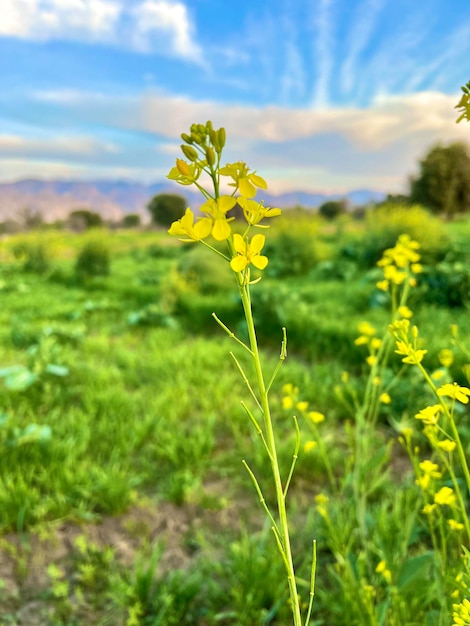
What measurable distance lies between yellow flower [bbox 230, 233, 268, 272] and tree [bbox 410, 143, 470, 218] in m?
12.0

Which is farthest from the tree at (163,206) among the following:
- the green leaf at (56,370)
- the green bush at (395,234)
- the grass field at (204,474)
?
the green leaf at (56,370)

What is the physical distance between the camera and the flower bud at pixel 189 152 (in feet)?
1.90

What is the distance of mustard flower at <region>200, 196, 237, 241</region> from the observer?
0.57 m

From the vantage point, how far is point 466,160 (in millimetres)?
11680

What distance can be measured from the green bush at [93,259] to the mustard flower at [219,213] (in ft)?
24.0

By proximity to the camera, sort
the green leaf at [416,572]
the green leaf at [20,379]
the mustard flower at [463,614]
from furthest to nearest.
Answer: the green leaf at [20,379] < the green leaf at [416,572] < the mustard flower at [463,614]

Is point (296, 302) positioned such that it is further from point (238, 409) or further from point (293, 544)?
point (293, 544)

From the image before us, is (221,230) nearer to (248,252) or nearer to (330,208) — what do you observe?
(248,252)

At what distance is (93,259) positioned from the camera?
7613 millimetres

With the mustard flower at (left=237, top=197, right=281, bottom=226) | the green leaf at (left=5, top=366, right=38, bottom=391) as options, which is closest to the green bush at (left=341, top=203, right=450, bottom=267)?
the green leaf at (left=5, top=366, right=38, bottom=391)

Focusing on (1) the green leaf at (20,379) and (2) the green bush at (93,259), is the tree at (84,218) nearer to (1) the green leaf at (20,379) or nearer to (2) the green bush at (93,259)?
(2) the green bush at (93,259)

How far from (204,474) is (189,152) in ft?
6.40

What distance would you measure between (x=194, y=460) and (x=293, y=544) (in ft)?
2.22

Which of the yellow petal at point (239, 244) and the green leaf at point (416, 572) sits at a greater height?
the yellow petal at point (239, 244)
